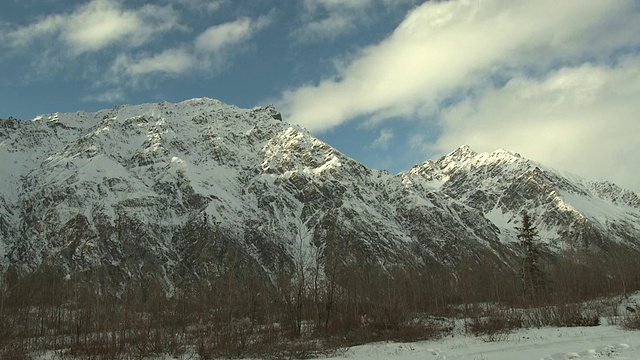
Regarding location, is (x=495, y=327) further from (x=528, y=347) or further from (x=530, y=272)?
(x=530, y=272)

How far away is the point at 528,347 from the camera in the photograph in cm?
2395

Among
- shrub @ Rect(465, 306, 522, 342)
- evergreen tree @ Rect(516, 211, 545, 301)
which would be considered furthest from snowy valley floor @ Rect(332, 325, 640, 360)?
evergreen tree @ Rect(516, 211, 545, 301)

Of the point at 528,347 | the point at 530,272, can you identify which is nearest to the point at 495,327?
the point at 528,347

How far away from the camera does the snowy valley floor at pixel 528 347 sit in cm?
2055

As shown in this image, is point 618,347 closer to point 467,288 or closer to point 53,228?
point 467,288

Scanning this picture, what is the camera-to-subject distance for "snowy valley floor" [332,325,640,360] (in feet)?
67.4

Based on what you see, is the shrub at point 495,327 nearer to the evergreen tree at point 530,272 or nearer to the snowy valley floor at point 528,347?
the snowy valley floor at point 528,347

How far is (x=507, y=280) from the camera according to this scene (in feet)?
312

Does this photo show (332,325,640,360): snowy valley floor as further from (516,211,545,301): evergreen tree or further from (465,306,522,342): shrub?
(516,211,545,301): evergreen tree

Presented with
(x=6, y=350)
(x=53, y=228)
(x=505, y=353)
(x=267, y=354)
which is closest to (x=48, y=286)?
(x=6, y=350)

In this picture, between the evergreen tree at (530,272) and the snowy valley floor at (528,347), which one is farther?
the evergreen tree at (530,272)

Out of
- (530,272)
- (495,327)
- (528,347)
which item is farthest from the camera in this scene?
(530,272)

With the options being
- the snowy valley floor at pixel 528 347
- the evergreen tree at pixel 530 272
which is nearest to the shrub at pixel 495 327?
the snowy valley floor at pixel 528 347

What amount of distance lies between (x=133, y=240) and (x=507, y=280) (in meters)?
131
